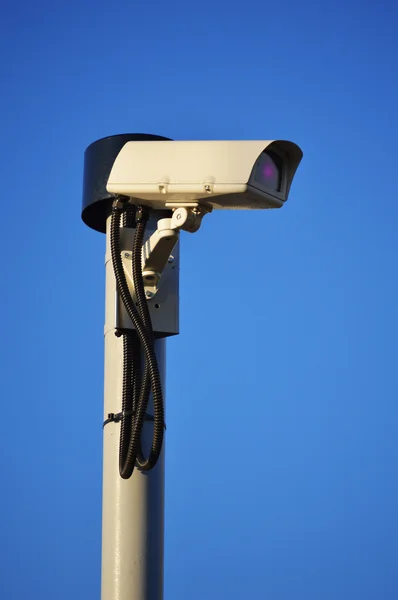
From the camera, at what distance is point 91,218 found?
14.0 ft

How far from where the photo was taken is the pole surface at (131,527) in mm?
3701

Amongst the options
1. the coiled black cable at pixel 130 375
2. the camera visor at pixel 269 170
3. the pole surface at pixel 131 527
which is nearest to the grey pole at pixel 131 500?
the pole surface at pixel 131 527

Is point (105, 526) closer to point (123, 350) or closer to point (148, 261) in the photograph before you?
point (123, 350)

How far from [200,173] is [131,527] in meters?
1.43

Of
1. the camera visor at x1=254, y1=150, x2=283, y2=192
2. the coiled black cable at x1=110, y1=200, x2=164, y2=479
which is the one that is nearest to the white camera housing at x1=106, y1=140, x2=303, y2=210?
the camera visor at x1=254, y1=150, x2=283, y2=192

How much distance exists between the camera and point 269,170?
3.41 meters

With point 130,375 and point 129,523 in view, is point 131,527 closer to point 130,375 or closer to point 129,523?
point 129,523

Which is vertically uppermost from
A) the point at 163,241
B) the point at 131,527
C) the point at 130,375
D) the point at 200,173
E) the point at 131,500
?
the point at 200,173

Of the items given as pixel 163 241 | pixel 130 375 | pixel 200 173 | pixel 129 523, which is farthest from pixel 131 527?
pixel 200 173

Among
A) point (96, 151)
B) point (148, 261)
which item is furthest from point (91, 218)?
point (148, 261)

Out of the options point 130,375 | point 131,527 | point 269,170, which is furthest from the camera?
point 131,527

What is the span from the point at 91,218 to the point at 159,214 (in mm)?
338

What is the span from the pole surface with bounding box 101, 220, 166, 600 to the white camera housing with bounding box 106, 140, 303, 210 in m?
0.63

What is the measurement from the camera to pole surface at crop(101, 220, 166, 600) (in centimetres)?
370
